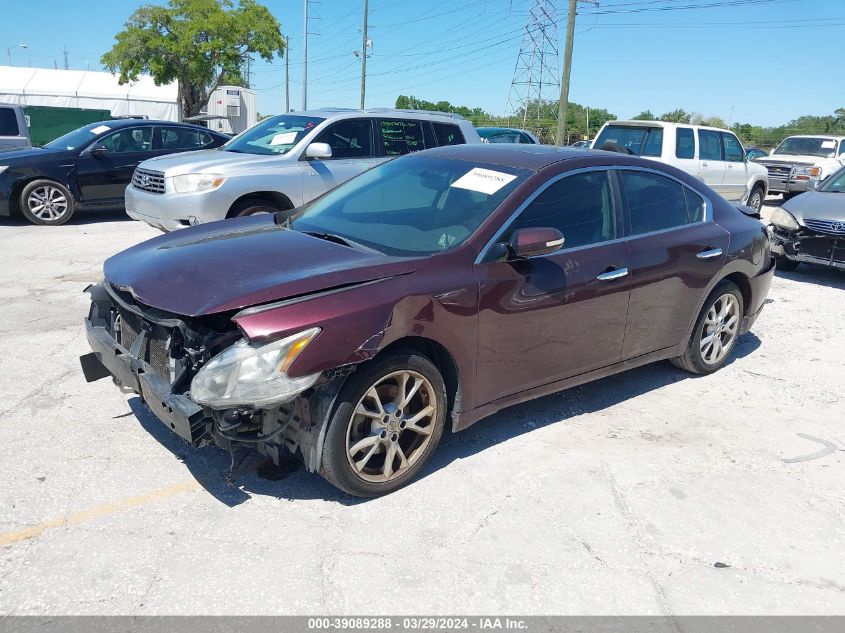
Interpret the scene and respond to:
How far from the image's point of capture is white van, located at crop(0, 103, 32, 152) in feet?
40.5

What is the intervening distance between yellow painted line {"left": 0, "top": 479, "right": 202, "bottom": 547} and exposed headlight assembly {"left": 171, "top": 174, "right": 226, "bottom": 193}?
5048 mm

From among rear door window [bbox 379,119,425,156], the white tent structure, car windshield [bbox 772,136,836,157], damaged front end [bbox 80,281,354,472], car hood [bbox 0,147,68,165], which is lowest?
damaged front end [bbox 80,281,354,472]

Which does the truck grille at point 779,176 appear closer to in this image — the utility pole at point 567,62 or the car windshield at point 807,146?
the car windshield at point 807,146

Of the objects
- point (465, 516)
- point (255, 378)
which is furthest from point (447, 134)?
point (255, 378)

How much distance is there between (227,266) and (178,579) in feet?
4.83

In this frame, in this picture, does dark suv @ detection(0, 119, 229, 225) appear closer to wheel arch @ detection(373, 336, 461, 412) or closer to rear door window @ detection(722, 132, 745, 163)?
wheel arch @ detection(373, 336, 461, 412)

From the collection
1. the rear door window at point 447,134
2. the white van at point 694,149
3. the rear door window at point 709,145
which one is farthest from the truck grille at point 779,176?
the rear door window at point 447,134

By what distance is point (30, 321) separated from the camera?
19.7 ft

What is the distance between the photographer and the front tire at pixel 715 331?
204 inches

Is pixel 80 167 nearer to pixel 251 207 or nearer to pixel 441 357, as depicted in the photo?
pixel 251 207

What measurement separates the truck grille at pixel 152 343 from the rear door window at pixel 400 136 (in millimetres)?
5989

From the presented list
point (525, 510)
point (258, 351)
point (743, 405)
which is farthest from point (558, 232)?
A: point (743, 405)

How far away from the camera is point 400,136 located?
9.12 meters

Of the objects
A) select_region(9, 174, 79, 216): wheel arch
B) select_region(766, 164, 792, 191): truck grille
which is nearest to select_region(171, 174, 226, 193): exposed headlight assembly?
select_region(9, 174, 79, 216): wheel arch
